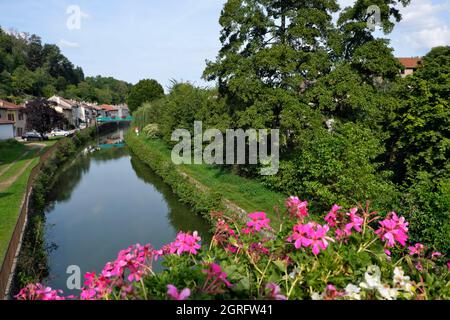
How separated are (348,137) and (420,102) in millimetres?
3133

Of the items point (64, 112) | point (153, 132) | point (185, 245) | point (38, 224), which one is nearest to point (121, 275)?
point (185, 245)

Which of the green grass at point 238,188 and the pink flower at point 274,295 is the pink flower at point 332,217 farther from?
the green grass at point 238,188

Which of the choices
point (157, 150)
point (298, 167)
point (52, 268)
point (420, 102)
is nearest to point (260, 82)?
point (298, 167)

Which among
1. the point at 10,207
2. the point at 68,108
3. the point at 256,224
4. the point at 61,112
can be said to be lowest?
the point at 10,207

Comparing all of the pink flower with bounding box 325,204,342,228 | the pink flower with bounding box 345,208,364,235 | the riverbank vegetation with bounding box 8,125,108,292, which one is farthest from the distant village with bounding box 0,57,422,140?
the pink flower with bounding box 345,208,364,235

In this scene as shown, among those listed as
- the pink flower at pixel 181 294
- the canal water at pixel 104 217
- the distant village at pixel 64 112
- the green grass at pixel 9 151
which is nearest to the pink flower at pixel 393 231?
the pink flower at pixel 181 294

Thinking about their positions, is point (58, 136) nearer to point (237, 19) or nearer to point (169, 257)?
point (237, 19)

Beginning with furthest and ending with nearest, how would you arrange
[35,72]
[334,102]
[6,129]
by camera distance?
[35,72] < [6,129] < [334,102]

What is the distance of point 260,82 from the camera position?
1706cm

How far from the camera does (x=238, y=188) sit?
18.8 meters

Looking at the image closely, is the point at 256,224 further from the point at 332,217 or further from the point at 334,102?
the point at 334,102

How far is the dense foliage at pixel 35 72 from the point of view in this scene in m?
69.6

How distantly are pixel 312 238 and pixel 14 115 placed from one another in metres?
47.7

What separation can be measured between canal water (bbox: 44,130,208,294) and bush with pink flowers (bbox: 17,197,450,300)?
9.97 metres
